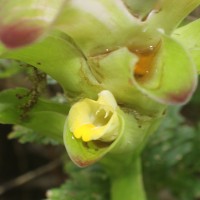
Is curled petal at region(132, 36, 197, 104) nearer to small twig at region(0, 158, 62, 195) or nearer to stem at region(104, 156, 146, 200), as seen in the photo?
stem at region(104, 156, 146, 200)

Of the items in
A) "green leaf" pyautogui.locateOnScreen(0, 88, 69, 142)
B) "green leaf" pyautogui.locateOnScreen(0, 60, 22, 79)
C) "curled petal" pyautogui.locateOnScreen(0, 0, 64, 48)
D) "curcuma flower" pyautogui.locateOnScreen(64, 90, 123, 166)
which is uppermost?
"curled petal" pyautogui.locateOnScreen(0, 0, 64, 48)

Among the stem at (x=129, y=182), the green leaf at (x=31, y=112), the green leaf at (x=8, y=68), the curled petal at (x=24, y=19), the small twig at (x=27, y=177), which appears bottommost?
the small twig at (x=27, y=177)

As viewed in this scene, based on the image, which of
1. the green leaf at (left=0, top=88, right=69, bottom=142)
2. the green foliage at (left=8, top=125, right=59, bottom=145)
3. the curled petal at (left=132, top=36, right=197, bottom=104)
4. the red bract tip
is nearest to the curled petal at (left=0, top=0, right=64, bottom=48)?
the red bract tip

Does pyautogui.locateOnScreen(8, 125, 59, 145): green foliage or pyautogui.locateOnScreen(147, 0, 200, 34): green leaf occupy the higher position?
pyautogui.locateOnScreen(147, 0, 200, 34): green leaf

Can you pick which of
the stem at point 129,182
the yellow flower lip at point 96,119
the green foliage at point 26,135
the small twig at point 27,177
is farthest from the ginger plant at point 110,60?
the small twig at point 27,177

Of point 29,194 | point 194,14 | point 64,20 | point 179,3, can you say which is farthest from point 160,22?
point 29,194

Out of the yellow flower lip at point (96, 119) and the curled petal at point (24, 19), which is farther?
the yellow flower lip at point (96, 119)

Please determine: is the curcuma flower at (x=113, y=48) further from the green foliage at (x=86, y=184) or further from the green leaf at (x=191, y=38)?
the green foliage at (x=86, y=184)
